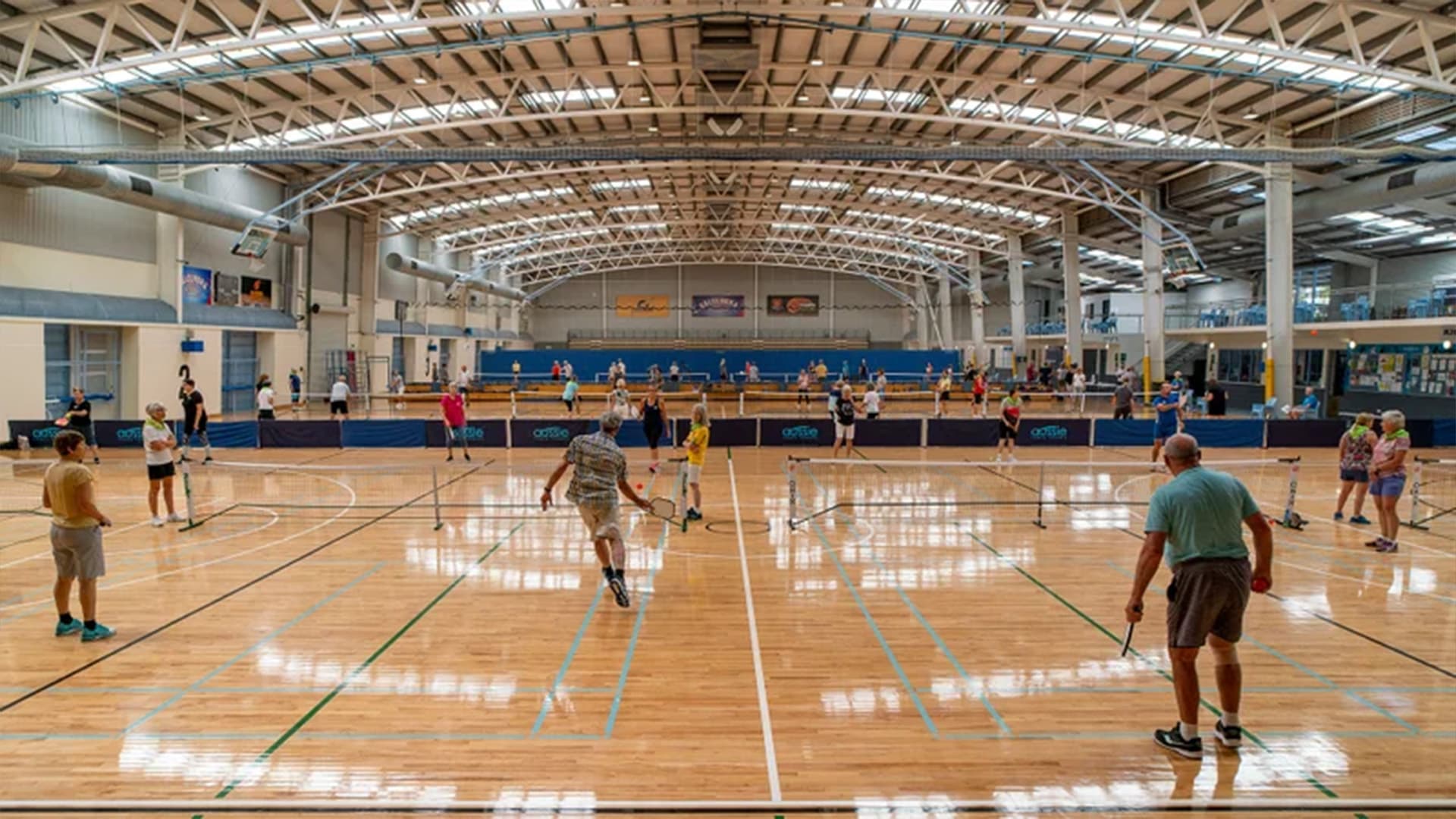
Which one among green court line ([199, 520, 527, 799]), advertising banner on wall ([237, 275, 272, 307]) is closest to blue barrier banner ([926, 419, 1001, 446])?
green court line ([199, 520, 527, 799])

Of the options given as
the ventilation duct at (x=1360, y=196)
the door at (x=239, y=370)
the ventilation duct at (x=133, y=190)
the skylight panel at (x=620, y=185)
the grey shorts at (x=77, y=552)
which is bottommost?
the grey shorts at (x=77, y=552)

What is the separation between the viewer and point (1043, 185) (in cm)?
3372

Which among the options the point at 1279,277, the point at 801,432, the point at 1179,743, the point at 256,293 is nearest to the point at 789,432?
the point at 801,432

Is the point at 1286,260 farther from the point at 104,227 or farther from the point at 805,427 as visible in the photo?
the point at 104,227

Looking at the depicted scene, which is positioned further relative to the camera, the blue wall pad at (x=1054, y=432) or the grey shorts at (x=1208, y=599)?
the blue wall pad at (x=1054, y=432)

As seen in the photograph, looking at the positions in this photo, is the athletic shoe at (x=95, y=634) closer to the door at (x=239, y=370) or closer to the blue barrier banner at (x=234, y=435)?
the blue barrier banner at (x=234, y=435)

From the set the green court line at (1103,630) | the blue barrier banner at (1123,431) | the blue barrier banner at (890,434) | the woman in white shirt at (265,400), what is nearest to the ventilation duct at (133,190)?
the woman in white shirt at (265,400)

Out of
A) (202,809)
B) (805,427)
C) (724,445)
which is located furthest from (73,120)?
(202,809)

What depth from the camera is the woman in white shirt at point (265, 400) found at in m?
21.6

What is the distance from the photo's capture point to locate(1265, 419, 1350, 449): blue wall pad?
2270 cm

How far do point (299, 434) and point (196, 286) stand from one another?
32.2 feet

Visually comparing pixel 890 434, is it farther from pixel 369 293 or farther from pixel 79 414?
pixel 369 293

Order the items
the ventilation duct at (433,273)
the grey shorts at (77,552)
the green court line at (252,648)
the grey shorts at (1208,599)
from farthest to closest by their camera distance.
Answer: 1. the ventilation duct at (433,273)
2. the grey shorts at (77,552)
3. the green court line at (252,648)
4. the grey shorts at (1208,599)

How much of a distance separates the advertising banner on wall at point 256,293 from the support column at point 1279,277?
114ft
